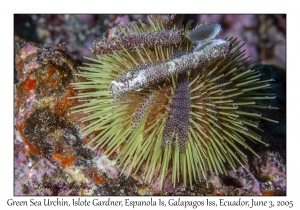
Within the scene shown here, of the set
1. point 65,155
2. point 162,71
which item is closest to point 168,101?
point 162,71

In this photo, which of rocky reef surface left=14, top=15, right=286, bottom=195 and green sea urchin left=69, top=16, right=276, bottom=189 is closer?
green sea urchin left=69, top=16, right=276, bottom=189

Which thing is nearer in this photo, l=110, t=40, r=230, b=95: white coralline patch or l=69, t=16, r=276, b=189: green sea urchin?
l=110, t=40, r=230, b=95: white coralline patch

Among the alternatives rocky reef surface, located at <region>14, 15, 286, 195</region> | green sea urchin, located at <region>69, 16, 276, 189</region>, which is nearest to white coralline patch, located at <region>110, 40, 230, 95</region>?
green sea urchin, located at <region>69, 16, 276, 189</region>

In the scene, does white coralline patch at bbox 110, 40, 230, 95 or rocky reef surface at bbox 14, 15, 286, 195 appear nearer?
white coralline patch at bbox 110, 40, 230, 95

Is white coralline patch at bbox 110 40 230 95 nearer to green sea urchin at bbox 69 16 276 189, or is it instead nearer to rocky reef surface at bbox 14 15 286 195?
green sea urchin at bbox 69 16 276 189

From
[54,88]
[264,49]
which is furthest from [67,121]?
[264,49]

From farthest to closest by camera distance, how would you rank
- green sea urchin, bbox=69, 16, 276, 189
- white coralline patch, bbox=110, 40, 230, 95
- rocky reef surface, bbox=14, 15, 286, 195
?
rocky reef surface, bbox=14, 15, 286, 195 → green sea urchin, bbox=69, 16, 276, 189 → white coralline patch, bbox=110, 40, 230, 95

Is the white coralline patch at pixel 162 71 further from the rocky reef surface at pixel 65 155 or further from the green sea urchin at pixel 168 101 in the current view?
the rocky reef surface at pixel 65 155

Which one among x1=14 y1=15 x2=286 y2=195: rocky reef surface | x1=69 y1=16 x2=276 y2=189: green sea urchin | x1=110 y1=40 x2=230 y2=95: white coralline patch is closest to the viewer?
x1=110 y1=40 x2=230 y2=95: white coralline patch

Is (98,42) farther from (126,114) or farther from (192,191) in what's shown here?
(192,191)

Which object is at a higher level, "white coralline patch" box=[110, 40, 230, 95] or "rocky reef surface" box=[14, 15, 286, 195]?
"white coralline patch" box=[110, 40, 230, 95]
